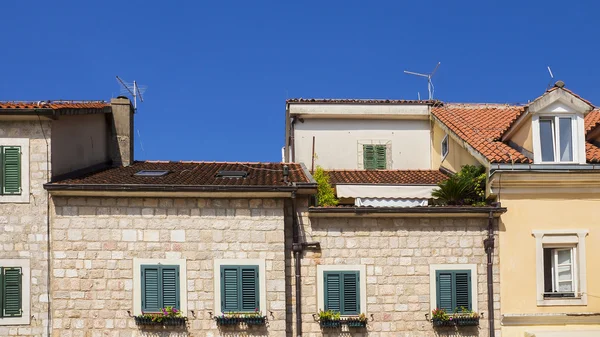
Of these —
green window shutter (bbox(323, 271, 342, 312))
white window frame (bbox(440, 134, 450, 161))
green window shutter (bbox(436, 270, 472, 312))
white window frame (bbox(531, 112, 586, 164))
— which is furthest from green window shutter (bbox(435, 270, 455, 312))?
white window frame (bbox(440, 134, 450, 161))

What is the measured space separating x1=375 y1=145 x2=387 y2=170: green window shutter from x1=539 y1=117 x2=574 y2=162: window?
24.4 feet

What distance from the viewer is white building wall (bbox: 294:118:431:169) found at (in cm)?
2606

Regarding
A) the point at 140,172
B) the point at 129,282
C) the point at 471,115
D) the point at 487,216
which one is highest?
the point at 471,115

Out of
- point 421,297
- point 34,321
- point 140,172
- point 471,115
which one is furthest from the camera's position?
point 471,115

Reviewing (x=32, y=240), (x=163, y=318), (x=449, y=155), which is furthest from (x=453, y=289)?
(x=32, y=240)

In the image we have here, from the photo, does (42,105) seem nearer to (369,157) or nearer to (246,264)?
(246,264)

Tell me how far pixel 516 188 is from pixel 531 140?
1389 millimetres

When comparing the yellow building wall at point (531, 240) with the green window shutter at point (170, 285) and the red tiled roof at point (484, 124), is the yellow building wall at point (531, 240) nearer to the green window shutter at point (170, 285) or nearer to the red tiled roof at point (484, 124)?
the red tiled roof at point (484, 124)

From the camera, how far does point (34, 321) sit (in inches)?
688

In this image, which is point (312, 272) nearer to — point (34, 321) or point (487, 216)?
point (487, 216)

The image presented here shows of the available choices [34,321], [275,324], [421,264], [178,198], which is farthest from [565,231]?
[34,321]

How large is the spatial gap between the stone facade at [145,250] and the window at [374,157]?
28.1 feet

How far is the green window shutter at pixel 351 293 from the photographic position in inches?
727

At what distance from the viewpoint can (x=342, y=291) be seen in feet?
60.6
